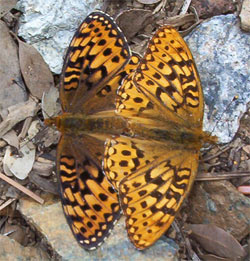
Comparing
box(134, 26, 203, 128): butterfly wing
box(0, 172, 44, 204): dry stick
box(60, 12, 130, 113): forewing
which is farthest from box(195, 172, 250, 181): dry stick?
box(0, 172, 44, 204): dry stick

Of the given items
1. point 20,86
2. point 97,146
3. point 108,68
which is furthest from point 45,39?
point 97,146

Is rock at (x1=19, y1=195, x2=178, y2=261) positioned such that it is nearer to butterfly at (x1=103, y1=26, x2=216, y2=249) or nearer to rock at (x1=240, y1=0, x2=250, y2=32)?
butterfly at (x1=103, y1=26, x2=216, y2=249)

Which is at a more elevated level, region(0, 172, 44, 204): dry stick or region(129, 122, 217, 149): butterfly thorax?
region(129, 122, 217, 149): butterfly thorax

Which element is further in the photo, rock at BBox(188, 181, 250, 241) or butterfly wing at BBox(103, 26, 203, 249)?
rock at BBox(188, 181, 250, 241)

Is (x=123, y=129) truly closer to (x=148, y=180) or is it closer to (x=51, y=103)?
(x=148, y=180)

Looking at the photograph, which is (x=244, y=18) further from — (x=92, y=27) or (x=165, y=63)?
(x=92, y=27)

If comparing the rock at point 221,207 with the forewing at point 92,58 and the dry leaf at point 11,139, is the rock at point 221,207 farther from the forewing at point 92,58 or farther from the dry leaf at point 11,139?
the dry leaf at point 11,139

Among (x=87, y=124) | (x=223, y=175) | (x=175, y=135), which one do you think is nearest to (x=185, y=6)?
→ (x=175, y=135)
